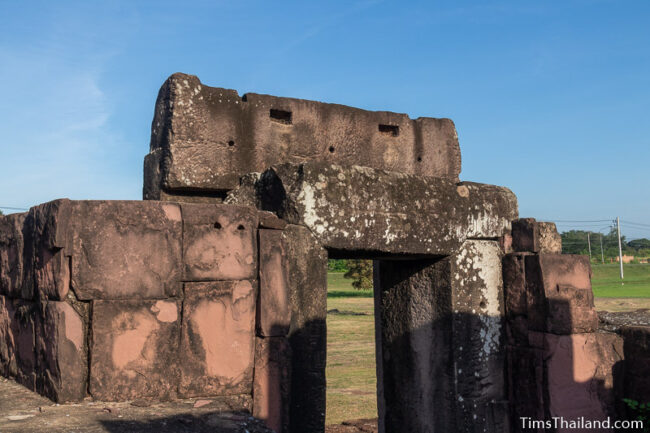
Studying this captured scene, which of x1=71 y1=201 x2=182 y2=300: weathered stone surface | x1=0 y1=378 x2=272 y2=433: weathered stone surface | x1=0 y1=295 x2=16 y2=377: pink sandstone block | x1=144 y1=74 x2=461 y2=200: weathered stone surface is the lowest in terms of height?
x1=0 y1=378 x2=272 y2=433: weathered stone surface

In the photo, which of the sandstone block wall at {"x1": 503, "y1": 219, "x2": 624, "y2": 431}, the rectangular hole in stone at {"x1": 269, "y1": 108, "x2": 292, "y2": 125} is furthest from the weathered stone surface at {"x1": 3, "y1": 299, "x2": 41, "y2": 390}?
the sandstone block wall at {"x1": 503, "y1": 219, "x2": 624, "y2": 431}

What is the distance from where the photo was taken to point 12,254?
13.6 feet

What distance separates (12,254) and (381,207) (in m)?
2.68

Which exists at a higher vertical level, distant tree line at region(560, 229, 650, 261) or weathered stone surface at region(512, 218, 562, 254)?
distant tree line at region(560, 229, 650, 261)

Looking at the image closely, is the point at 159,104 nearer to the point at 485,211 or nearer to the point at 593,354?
the point at 485,211

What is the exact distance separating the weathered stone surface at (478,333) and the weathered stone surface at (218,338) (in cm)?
192

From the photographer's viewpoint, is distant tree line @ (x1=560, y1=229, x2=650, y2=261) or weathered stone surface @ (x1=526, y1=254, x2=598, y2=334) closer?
weathered stone surface @ (x1=526, y1=254, x2=598, y2=334)

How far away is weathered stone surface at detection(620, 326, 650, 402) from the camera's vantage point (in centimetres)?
516

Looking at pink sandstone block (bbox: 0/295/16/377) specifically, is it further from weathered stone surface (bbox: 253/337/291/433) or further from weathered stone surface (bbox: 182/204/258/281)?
weathered stone surface (bbox: 253/337/291/433)

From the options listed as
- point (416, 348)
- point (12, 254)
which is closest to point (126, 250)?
point (12, 254)

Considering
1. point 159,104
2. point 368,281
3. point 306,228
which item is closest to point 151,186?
point 159,104

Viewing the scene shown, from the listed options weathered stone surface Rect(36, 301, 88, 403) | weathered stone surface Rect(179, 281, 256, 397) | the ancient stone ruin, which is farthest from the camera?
weathered stone surface Rect(179, 281, 256, 397)

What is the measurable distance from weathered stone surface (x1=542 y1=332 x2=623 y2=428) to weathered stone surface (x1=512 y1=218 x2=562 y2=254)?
2.52ft

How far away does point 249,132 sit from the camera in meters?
5.17
